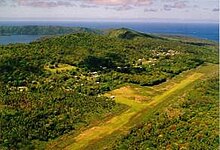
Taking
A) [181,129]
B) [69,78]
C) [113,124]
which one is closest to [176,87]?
[69,78]

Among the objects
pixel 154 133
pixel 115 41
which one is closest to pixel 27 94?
pixel 154 133

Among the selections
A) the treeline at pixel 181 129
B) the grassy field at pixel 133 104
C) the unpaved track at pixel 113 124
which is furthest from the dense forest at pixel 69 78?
the grassy field at pixel 133 104

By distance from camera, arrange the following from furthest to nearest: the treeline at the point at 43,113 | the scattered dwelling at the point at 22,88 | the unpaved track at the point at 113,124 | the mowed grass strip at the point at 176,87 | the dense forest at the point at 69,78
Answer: the mowed grass strip at the point at 176,87
the scattered dwelling at the point at 22,88
the dense forest at the point at 69,78
the unpaved track at the point at 113,124
the treeline at the point at 43,113

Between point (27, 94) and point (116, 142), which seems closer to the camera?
point (116, 142)

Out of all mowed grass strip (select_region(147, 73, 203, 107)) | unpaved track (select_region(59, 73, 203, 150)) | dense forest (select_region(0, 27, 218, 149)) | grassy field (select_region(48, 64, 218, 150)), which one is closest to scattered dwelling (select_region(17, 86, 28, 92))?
dense forest (select_region(0, 27, 218, 149))

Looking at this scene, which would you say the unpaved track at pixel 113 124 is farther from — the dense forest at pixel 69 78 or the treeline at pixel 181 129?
the treeline at pixel 181 129

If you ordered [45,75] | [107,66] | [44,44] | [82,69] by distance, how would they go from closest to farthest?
[45,75], [82,69], [107,66], [44,44]

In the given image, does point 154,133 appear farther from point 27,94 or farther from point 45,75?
point 45,75
